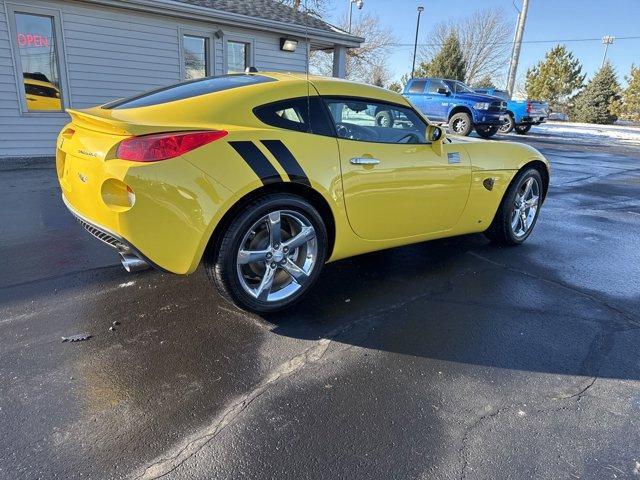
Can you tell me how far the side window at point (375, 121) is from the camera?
343 cm

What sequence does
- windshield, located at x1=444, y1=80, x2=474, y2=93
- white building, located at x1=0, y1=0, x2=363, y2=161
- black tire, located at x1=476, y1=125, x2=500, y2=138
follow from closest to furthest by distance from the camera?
white building, located at x1=0, y1=0, x2=363, y2=161, black tire, located at x1=476, y1=125, x2=500, y2=138, windshield, located at x1=444, y1=80, x2=474, y2=93

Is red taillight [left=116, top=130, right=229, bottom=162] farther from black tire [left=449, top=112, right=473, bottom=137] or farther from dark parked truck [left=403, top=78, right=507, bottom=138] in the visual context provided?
dark parked truck [left=403, top=78, right=507, bottom=138]

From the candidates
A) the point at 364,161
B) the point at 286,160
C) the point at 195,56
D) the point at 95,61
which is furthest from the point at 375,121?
the point at 195,56

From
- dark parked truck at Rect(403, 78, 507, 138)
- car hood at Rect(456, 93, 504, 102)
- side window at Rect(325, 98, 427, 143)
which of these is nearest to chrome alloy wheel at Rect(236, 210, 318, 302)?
side window at Rect(325, 98, 427, 143)

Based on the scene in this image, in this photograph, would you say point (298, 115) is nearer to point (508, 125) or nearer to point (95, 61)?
point (95, 61)

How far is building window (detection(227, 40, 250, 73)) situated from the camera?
11264 mm

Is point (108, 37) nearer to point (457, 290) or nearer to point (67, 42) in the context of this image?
point (67, 42)

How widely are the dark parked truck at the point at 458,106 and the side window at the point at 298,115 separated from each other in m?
14.4

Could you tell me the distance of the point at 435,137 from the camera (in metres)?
3.75

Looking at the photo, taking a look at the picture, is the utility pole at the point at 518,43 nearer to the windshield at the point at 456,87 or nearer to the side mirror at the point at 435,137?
the windshield at the point at 456,87

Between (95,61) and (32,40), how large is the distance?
3.53ft

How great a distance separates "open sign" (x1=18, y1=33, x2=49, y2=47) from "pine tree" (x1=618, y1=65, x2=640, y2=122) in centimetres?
5409

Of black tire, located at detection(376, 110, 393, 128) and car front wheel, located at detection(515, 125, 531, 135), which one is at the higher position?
black tire, located at detection(376, 110, 393, 128)

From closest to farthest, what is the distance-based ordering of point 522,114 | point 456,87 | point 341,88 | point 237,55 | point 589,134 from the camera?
point 341,88
point 237,55
point 456,87
point 522,114
point 589,134
